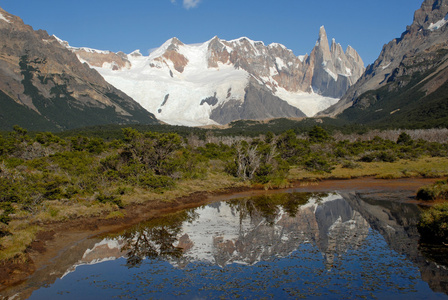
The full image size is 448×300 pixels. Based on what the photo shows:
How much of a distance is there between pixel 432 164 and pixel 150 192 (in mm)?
42051

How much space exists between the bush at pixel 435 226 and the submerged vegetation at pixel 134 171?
19.8 metres

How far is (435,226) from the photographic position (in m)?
20.4

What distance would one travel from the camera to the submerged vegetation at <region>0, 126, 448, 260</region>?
27.0 meters

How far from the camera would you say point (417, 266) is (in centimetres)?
1717

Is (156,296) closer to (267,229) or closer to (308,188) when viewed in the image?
(267,229)

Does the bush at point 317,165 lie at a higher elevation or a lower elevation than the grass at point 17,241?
higher

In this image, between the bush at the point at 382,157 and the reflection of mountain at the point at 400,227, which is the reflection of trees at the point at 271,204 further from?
the bush at the point at 382,157

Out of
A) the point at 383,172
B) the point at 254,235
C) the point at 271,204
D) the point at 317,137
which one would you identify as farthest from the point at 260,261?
the point at 317,137

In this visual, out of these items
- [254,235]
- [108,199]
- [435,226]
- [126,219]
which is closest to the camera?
[435,226]

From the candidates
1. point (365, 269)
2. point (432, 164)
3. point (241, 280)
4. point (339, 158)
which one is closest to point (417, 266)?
point (365, 269)

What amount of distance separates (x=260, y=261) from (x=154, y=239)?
7.23m

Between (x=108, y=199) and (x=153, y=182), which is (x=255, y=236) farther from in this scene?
(x=153, y=182)

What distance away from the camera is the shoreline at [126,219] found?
703 inches

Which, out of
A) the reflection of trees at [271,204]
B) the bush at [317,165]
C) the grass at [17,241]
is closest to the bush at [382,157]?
the bush at [317,165]
